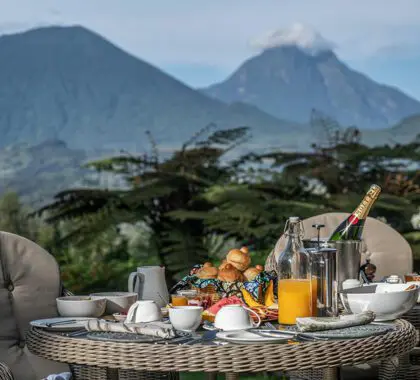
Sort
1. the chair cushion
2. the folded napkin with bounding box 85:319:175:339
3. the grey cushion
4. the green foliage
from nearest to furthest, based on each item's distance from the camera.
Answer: the folded napkin with bounding box 85:319:175:339 < the grey cushion < the chair cushion < the green foliage

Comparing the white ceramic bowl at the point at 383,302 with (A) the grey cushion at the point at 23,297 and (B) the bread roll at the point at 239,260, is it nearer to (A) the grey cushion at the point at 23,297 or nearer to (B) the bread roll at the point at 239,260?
(B) the bread roll at the point at 239,260

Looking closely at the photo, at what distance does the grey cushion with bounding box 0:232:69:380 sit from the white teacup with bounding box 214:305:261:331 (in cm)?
67

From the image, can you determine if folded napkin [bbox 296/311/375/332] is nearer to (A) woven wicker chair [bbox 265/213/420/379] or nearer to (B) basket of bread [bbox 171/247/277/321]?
(B) basket of bread [bbox 171/247/277/321]

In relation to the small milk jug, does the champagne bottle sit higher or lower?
higher

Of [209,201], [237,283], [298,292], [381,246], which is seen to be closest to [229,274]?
[237,283]

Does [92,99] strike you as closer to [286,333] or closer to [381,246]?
[381,246]

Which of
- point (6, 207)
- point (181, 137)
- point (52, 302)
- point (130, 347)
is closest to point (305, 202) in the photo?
point (6, 207)

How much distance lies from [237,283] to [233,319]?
32cm

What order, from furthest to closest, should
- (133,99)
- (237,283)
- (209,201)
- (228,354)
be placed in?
(133,99) < (209,201) < (237,283) < (228,354)

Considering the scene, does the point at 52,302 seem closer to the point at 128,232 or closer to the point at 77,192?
the point at 77,192

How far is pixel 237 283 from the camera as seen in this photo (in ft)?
6.88

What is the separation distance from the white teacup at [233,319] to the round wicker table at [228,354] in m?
0.14

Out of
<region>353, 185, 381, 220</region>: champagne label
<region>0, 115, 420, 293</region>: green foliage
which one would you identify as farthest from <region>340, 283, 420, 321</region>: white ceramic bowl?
<region>0, 115, 420, 293</region>: green foliage

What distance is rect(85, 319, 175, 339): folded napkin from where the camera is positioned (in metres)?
1.71
